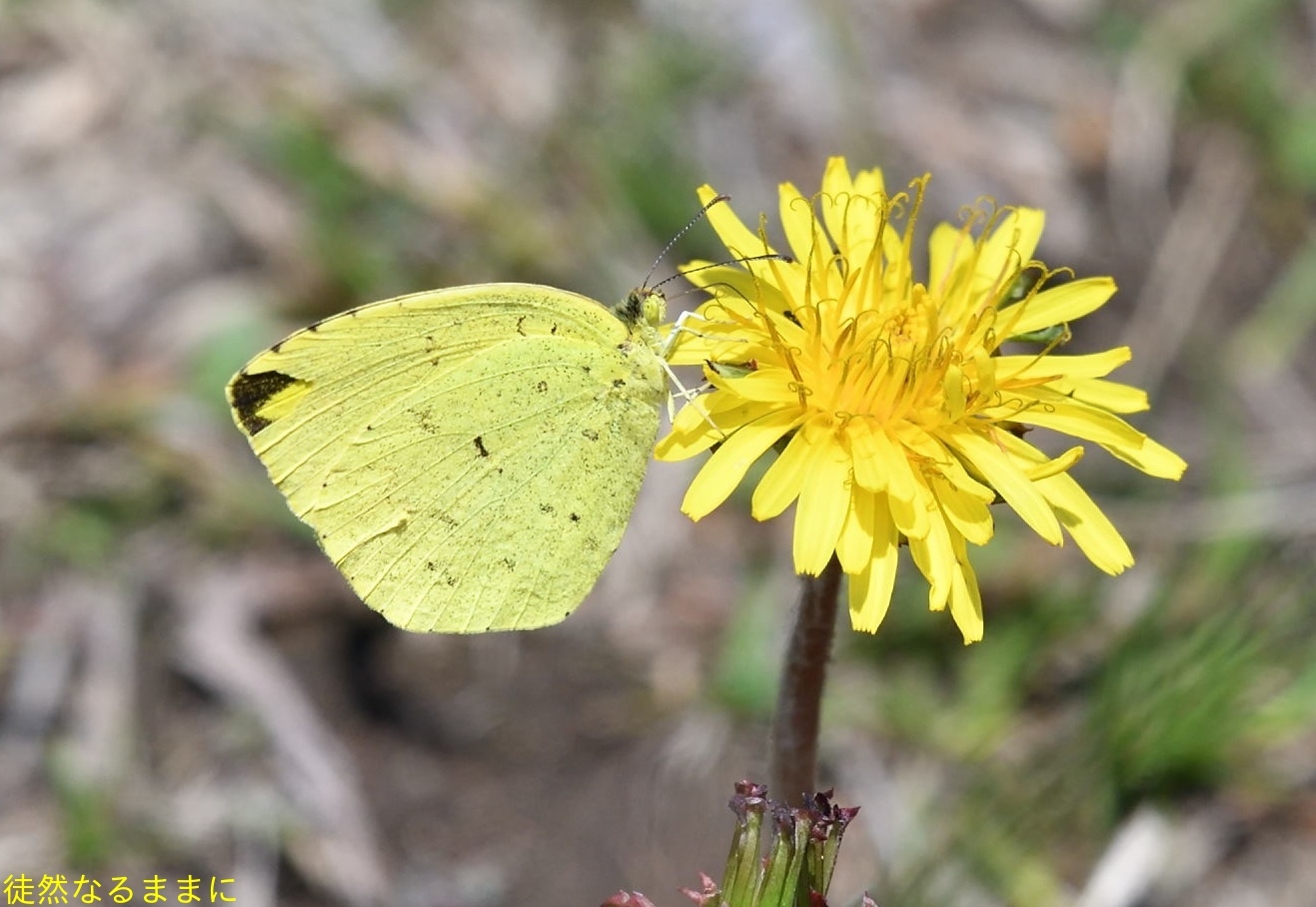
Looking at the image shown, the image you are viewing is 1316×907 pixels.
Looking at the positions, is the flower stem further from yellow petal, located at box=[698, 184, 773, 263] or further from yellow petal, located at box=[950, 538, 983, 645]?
yellow petal, located at box=[698, 184, 773, 263]

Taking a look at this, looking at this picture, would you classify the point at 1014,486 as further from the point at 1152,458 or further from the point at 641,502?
the point at 641,502

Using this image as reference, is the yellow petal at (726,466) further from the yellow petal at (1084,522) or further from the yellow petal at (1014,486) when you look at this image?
the yellow petal at (1084,522)

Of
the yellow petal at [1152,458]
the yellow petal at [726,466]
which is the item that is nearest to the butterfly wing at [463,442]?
the yellow petal at [726,466]

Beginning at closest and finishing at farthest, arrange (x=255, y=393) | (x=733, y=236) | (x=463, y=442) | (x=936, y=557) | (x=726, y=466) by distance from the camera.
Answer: (x=936, y=557) < (x=726, y=466) < (x=733, y=236) < (x=255, y=393) < (x=463, y=442)

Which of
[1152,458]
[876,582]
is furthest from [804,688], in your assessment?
[1152,458]

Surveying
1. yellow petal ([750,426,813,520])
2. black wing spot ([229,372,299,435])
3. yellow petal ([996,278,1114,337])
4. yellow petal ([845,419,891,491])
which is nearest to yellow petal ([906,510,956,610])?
yellow petal ([845,419,891,491])

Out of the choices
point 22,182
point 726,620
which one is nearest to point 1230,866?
point 726,620

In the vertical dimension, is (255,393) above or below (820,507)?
above
